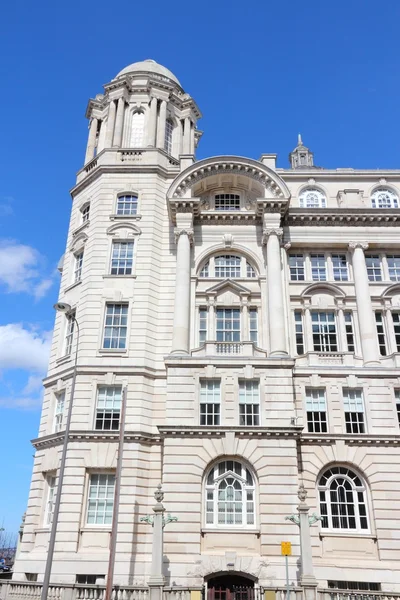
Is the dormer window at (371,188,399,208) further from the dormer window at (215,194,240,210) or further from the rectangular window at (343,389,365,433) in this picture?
the rectangular window at (343,389,365,433)

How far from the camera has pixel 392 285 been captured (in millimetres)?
35531

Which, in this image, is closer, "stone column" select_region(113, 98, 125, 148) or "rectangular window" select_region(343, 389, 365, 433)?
"rectangular window" select_region(343, 389, 365, 433)

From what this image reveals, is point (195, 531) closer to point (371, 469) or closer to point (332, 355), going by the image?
point (371, 469)

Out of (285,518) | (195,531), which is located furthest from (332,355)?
(195,531)

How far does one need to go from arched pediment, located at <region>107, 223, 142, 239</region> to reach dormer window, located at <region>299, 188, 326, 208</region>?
12.1m

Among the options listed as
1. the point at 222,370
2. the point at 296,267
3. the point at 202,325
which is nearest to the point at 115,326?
the point at 202,325

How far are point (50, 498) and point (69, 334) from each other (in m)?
10.3

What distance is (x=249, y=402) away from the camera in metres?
31.0

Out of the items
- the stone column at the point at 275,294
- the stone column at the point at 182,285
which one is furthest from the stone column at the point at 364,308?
the stone column at the point at 182,285

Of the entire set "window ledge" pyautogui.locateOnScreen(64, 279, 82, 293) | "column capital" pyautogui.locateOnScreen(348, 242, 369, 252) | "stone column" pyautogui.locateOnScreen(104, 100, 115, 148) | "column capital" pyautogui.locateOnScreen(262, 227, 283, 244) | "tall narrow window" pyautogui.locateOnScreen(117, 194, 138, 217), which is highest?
"stone column" pyautogui.locateOnScreen(104, 100, 115, 148)

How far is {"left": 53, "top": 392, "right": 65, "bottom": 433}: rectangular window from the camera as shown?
33000mm

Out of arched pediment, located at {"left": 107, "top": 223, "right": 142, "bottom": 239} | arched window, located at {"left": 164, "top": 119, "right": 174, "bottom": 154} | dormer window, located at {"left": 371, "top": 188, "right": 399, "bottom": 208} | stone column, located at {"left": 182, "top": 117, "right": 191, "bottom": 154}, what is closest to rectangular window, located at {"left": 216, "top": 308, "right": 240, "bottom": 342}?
arched pediment, located at {"left": 107, "top": 223, "right": 142, "bottom": 239}

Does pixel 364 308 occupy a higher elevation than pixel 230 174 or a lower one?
lower

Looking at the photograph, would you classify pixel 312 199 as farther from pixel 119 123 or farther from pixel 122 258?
pixel 119 123
